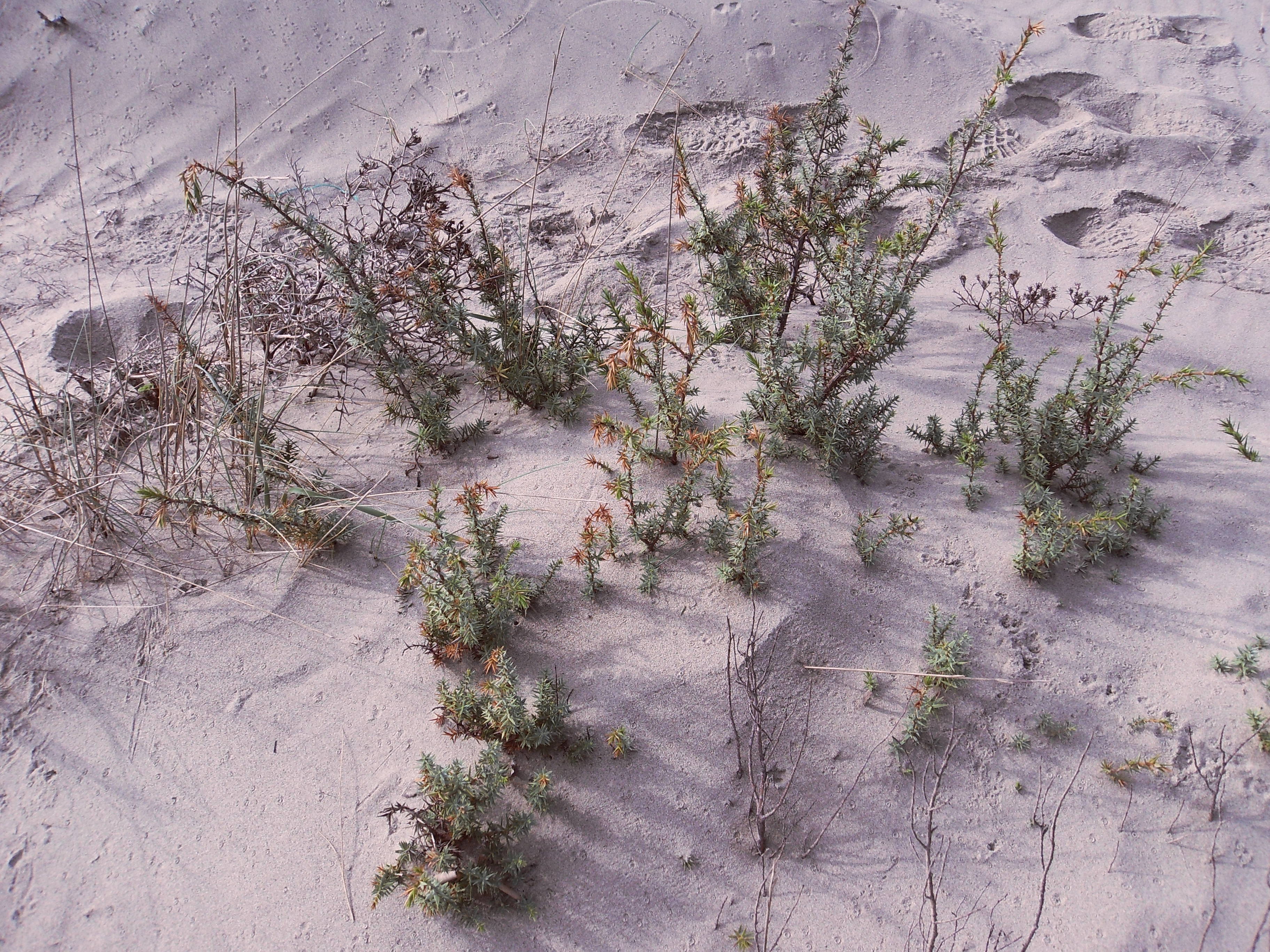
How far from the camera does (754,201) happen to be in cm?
325

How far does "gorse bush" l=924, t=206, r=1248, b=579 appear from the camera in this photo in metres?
2.53

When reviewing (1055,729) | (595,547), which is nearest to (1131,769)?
(1055,729)

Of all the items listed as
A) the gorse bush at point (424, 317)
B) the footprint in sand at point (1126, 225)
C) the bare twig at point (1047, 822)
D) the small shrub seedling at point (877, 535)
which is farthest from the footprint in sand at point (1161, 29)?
the bare twig at point (1047, 822)

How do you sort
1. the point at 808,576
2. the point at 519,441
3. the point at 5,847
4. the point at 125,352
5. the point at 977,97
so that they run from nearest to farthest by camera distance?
the point at 5,847 → the point at 808,576 → the point at 519,441 → the point at 125,352 → the point at 977,97

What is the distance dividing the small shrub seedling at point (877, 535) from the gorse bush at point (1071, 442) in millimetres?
304

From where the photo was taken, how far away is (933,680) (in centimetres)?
234

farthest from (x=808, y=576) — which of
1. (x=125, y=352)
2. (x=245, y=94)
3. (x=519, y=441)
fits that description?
(x=245, y=94)

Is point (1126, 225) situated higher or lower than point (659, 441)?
lower

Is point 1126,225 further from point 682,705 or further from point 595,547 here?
point 682,705

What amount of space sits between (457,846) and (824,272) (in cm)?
238

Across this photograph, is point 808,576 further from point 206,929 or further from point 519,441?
point 206,929

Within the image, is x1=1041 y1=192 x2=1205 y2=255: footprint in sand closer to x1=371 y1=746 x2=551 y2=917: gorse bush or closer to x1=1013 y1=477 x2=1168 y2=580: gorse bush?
x1=1013 y1=477 x2=1168 y2=580: gorse bush

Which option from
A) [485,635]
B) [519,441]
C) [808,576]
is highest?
→ [519,441]

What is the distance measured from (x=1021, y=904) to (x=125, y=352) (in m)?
4.31
